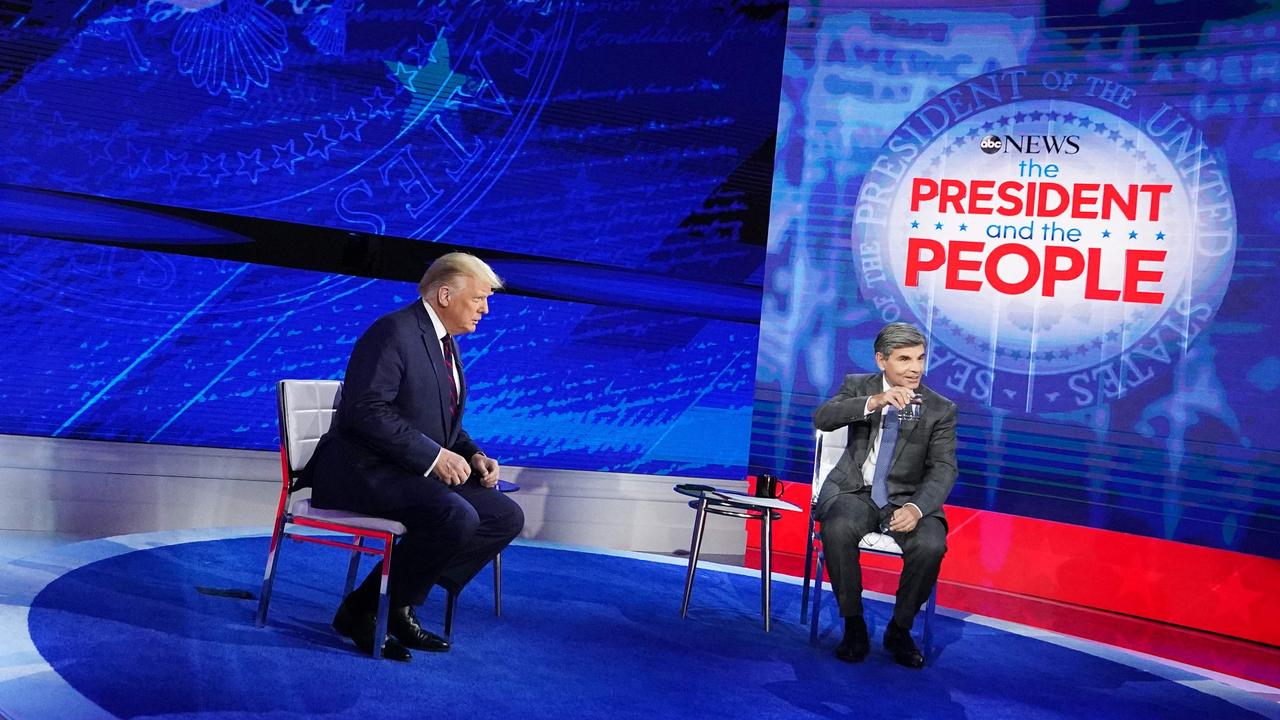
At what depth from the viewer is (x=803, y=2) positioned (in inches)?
230

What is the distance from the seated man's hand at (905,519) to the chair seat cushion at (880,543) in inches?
3.0

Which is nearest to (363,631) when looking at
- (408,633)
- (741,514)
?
(408,633)

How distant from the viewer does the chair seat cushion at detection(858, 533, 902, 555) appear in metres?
3.91

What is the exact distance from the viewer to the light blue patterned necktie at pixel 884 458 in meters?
4.05

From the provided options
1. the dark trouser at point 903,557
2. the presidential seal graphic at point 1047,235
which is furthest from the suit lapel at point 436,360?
the presidential seal graphic at point 1047,235

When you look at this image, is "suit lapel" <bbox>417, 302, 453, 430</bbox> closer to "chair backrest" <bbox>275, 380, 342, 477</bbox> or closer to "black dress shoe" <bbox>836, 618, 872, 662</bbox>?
"chair backrest" <bbox>275, 380, 342, 477</bbox>

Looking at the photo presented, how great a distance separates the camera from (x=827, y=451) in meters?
4.34

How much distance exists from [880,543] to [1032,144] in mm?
2510

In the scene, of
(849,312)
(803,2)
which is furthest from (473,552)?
(803,2)

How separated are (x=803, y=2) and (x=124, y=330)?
3.71 metres

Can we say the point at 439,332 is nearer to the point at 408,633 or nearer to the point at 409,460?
the point at 409,460

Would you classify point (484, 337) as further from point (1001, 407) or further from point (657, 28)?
point (1001, 407)

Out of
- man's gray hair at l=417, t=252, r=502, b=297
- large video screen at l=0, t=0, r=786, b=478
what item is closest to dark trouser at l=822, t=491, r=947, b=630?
man's gray hair at l=417, t=252, r=502, b=297

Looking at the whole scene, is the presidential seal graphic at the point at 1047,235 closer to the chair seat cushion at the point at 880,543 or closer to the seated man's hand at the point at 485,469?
the chair seat cushion at the point at 880,543
